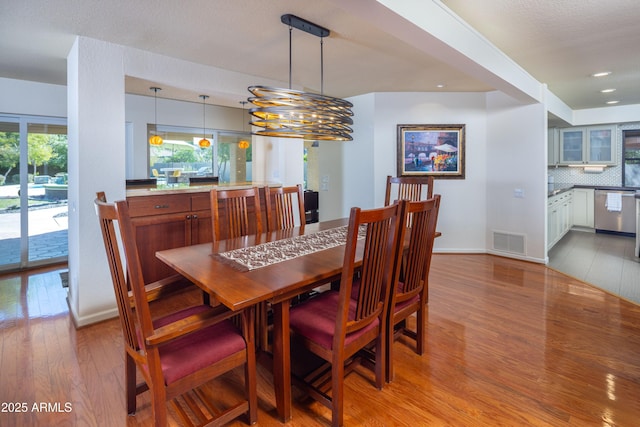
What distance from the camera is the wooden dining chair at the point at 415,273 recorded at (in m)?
1.98

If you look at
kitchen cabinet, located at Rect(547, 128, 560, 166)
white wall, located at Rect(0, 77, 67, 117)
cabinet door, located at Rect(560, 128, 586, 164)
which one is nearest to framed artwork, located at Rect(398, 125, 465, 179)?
kitchen cabinet, located at Rect(547, 128, 560, 166)

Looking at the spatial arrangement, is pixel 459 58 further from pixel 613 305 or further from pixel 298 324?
pixel 613 305

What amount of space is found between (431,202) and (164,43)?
107 inches

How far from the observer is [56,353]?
7.80 feet

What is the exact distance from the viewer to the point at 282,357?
1690mm

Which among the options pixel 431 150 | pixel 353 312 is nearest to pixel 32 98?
pixel 353 312

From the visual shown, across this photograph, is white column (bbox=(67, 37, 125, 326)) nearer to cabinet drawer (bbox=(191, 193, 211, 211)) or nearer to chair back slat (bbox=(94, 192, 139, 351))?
cabinet drawer (bbox=(191, 193, 211, 211))

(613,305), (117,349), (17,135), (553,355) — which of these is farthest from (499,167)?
(17,135)

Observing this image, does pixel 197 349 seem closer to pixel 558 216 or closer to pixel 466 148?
pixel 466 148

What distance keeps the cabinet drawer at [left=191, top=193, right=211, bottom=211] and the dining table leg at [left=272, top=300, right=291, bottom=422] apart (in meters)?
2.19

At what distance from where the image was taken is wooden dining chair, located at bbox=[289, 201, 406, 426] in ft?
5.18

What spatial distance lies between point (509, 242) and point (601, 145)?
143 inches

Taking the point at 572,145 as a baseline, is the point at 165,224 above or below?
below

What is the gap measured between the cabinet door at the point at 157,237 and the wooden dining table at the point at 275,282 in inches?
47.3
